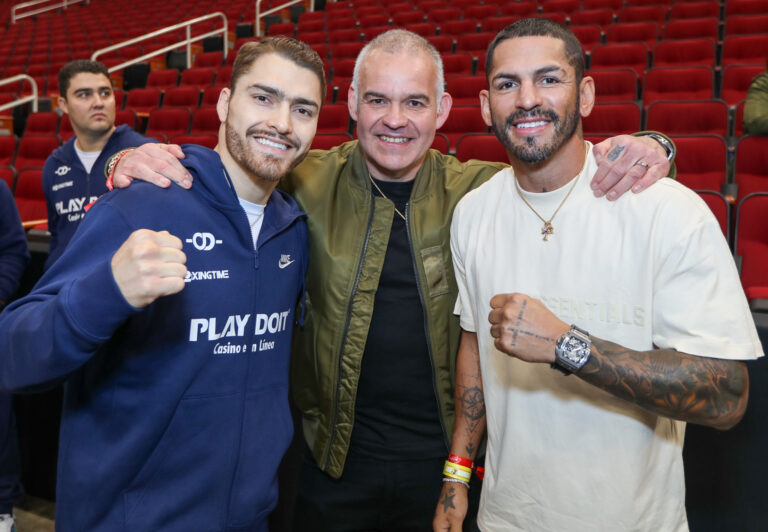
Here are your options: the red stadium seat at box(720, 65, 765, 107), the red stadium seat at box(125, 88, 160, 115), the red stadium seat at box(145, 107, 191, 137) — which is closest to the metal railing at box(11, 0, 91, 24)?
the red stadium seat at box(125, 88, 160, 115)

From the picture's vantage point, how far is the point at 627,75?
184 inches

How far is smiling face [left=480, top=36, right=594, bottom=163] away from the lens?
1.23 meters

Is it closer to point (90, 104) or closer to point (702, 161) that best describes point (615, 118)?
point (702, 161)

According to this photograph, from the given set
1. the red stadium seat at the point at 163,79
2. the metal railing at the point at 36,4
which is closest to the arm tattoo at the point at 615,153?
the red stadium seat at the point at 163,79

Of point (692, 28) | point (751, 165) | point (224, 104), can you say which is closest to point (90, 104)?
point (224, 104)

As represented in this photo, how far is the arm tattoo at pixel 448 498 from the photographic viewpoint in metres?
1.35

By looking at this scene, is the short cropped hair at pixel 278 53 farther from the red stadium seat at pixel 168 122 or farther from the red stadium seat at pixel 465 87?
the red stadium seat at pixel 168 122

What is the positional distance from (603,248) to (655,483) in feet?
1.53

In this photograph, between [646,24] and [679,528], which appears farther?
[646,24]

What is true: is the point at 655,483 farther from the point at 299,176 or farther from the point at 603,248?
the point at 299,176

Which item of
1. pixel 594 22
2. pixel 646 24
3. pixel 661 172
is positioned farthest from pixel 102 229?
pixel 594 22

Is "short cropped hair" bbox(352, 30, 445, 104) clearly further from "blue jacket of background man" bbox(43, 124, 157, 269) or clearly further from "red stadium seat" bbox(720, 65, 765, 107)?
"red stadium seat" bbox(720, 65, 765, 107)

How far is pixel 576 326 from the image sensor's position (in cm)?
108

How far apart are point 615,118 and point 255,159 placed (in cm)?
331
